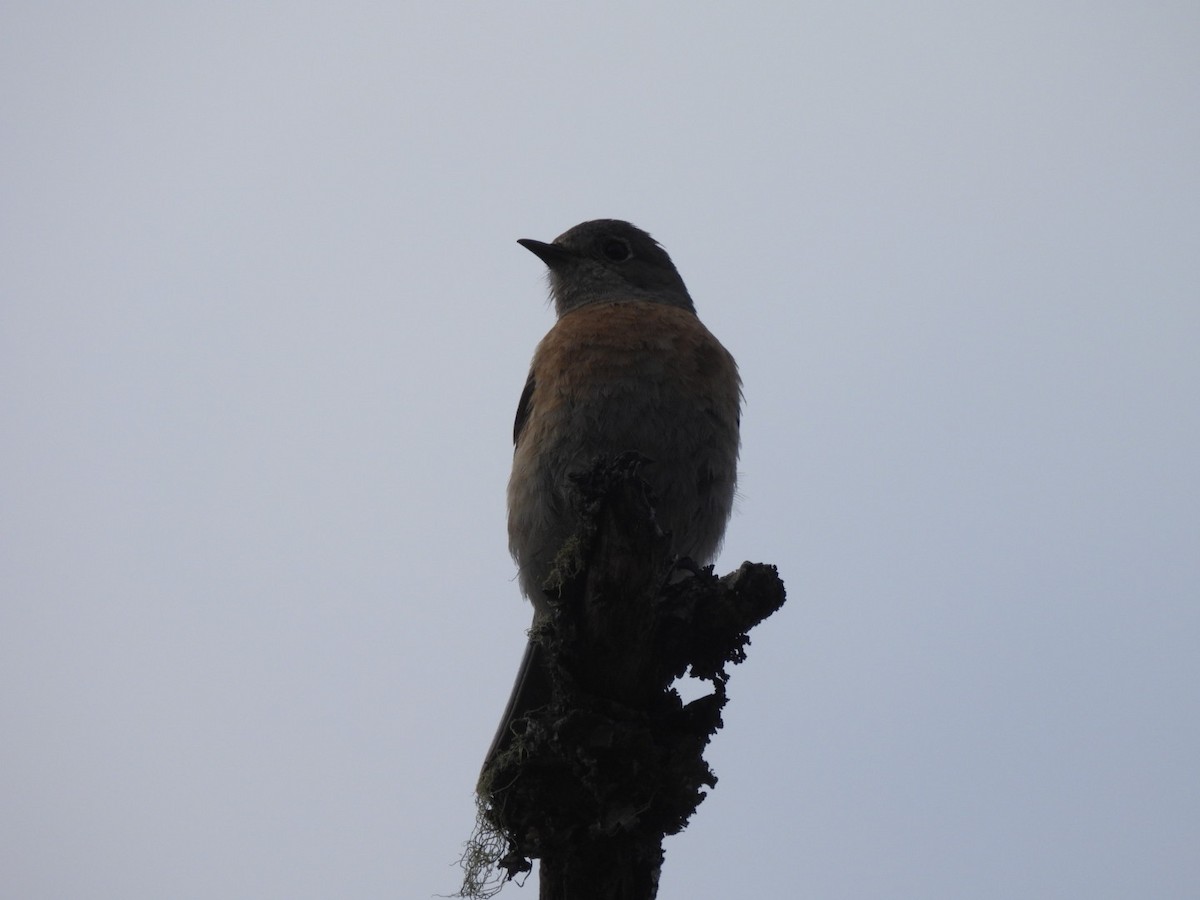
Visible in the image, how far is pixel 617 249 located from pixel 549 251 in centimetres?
43

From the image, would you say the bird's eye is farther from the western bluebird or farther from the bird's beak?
the western bluebird

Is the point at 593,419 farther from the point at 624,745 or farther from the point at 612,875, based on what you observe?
the point at 612,875

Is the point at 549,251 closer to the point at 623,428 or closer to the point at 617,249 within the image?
the point at 617,249

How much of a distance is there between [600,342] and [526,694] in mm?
1965

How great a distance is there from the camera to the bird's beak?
738 centimetres

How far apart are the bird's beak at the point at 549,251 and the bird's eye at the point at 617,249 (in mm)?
241

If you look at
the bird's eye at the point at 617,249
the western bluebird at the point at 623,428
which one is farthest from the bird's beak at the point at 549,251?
the western bluebird at the point at 623,428

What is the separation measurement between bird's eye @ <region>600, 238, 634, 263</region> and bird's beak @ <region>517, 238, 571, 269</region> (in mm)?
241

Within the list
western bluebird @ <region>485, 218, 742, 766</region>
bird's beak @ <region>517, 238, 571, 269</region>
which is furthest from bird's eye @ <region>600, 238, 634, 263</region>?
western bluebird @ <region>485, 218, 742, 766</region>

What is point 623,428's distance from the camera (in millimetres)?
5742

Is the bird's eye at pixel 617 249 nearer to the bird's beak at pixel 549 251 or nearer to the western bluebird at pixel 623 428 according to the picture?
the bird's beak at pixel 549 251

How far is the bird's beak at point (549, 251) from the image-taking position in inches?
290

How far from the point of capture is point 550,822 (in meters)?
4.23

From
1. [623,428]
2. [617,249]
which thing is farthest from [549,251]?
[623,428]
